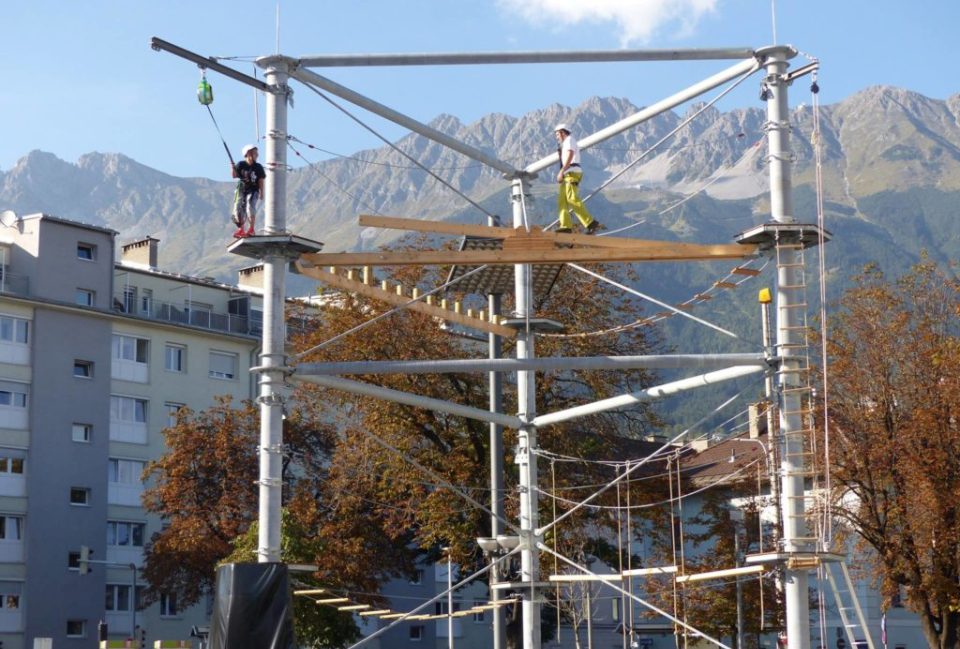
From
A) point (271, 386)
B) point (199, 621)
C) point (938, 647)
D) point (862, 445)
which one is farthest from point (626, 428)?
point (199, 621)

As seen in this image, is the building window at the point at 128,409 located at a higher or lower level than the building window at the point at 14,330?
lower

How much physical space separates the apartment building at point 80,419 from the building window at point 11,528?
44 millimetres

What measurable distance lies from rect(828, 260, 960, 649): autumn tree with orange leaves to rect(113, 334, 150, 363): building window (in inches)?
1589

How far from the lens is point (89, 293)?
7419cm

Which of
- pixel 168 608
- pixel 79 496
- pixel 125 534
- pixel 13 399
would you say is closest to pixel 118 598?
pixel 168 608

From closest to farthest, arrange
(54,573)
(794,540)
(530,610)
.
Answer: (794,540), (530,610), (54,573)

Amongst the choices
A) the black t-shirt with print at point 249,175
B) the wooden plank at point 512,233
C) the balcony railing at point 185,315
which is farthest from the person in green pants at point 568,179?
the balcony railing at point 185,315

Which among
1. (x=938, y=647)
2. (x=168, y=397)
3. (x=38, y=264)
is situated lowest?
(x=938, y=647)

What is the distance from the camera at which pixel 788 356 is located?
18.6 metres

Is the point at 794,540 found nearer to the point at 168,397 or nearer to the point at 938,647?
the point at 938,647

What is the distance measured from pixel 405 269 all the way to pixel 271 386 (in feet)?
97.3

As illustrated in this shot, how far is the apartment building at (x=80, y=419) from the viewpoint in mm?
69125

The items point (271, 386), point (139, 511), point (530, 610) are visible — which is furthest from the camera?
point (139, 511)

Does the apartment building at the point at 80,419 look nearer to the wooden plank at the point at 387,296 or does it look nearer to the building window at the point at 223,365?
the building window at the point at 223,365
